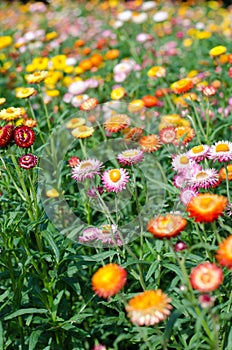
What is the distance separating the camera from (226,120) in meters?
3.47

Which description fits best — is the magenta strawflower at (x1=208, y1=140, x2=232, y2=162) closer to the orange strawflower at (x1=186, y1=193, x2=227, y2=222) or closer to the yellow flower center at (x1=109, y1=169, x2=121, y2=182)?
the yellow flower center at (x1=109, y1=169, x2=121, y2=182)

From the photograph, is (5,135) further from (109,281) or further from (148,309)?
(148,309)

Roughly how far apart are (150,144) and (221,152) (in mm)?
566

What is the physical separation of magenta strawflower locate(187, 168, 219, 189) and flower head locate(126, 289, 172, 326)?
0.73 m

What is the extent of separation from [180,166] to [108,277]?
0.94 m

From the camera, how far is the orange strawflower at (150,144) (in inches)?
110

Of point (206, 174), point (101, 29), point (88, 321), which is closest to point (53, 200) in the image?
point (88, 321)

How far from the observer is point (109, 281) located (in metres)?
1.62

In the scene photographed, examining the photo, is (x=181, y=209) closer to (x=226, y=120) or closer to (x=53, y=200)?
(x=53, y=200)

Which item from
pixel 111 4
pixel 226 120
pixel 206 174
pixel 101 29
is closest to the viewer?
pixel 206 174

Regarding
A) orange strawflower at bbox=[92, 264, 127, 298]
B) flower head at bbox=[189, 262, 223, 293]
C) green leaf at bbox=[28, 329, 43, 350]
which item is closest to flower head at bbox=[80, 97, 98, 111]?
Answer: green leaf at bbox=[28, 329, 43, 350]

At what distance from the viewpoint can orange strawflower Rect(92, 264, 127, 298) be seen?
1.60 meters

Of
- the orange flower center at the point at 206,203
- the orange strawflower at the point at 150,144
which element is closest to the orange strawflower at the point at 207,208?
the orange flower center at the point at 206,203

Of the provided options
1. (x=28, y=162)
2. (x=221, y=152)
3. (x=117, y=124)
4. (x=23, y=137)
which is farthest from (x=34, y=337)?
(x=117, y=124)
